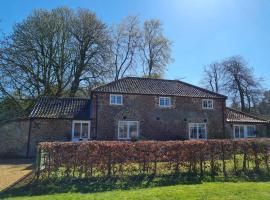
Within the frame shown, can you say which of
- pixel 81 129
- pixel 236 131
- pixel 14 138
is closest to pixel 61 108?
pixel 81 129

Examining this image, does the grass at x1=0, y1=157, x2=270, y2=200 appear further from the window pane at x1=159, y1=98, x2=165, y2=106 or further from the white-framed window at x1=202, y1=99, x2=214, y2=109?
the white-framed window at x1=202, y1=99, x2=214, y2=109

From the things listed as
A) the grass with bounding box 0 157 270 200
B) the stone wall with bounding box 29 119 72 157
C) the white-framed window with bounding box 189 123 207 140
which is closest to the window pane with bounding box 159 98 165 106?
the white-framed window with bounding box 189 123 207 140

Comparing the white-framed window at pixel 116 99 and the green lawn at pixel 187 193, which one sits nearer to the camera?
the green lawn at pixel 187 193

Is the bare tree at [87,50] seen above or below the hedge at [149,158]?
above

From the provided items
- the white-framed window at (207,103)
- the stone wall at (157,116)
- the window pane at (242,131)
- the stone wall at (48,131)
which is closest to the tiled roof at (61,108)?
the stone wall at (48,131)

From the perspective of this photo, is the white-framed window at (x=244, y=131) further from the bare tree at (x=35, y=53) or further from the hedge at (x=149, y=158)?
the bare tree at (x=35, y=53)

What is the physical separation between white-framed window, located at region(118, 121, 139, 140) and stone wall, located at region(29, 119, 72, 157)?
15.2 feet

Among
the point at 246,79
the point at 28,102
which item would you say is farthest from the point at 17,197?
the point at 246,79

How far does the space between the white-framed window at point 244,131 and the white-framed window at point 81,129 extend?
642 inches

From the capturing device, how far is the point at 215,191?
28.8 ft

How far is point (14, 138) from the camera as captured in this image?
23.2m

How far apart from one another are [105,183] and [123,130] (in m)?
14.3

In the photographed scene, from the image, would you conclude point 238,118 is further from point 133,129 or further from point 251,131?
point 133,129

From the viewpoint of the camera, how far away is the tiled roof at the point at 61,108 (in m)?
23.7
